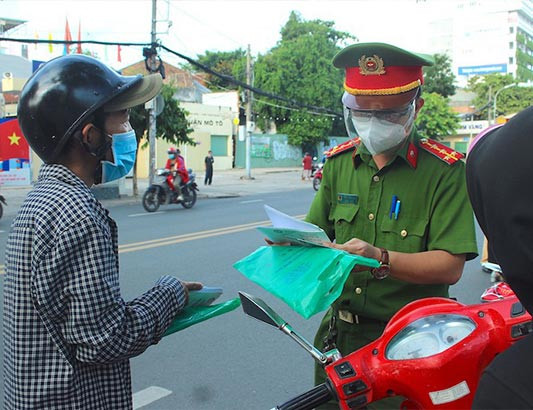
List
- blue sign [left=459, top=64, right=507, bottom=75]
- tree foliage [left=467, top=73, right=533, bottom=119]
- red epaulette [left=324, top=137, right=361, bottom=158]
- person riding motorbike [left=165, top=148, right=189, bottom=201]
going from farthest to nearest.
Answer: blue sign [left=459, top=64, right=507, bottom=75]
tree foliage [left=467, top=73, right=533, bottom=119]
person riding motorbike [left=165, top=148, right=189, bottom=201]
red epaulette [left=324, top=137, right=361, bottom=158]

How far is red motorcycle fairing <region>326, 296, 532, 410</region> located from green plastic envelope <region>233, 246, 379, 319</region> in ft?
0.54

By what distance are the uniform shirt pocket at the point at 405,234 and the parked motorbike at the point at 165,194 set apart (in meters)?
11.4

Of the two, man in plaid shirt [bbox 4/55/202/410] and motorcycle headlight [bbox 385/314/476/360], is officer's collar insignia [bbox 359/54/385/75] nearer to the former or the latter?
man in plaid shirt [bbox 4/55/202/410]

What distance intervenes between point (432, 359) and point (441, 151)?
98cm

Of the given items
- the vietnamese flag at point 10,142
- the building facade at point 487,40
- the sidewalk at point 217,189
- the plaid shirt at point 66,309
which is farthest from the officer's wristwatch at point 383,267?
the building facade at point 487,40

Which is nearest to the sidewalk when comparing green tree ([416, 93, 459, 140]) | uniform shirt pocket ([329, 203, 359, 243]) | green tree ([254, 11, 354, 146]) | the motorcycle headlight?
green tree ([254, 11, 354, 146])

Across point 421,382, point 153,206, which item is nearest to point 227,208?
point 153,206

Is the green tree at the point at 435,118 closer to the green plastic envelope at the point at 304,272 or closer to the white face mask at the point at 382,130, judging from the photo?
the white face mask at the point at 382,130

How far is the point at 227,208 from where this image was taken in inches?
551

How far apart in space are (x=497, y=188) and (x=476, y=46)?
10141cm

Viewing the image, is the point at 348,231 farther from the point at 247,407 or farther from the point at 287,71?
the point at 287,71

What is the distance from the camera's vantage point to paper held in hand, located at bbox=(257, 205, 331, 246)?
149 centimetres

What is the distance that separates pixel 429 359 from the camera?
1135 millimetres

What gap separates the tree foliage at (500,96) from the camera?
2083 inches
